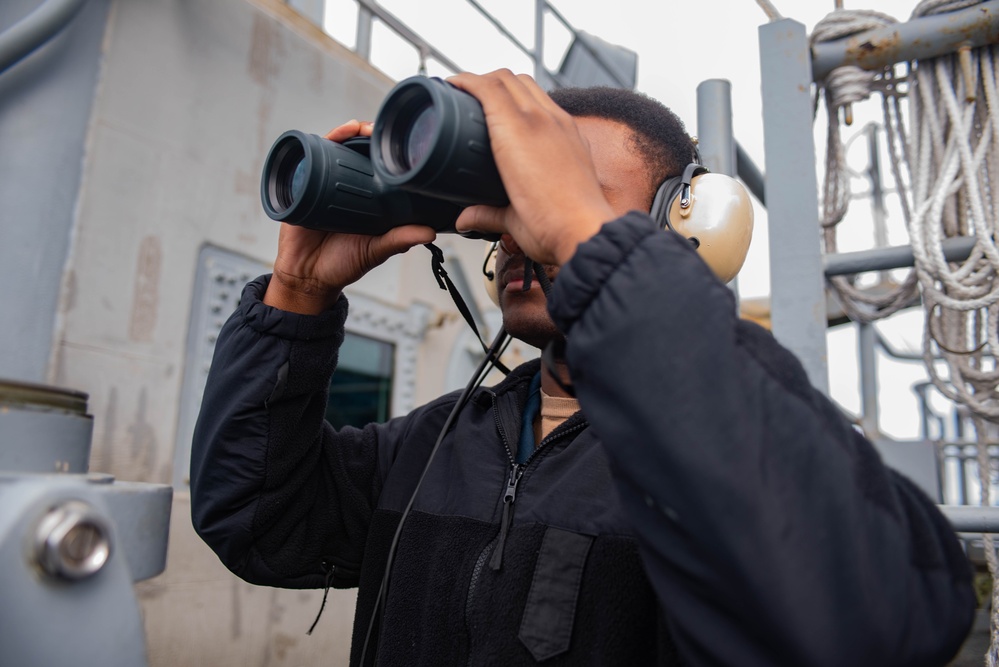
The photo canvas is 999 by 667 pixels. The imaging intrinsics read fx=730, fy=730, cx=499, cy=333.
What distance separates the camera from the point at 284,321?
Answer: 899 millimetres

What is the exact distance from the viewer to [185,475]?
1.71 m

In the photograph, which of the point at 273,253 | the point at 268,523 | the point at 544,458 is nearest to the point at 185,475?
the point at 273,253

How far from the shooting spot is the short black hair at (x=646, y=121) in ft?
3.24

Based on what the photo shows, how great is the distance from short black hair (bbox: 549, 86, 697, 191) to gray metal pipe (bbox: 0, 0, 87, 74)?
106 cm

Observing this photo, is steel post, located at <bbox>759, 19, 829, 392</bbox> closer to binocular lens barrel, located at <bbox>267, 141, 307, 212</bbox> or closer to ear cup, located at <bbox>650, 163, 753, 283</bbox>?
ear cup, located at <bbox>650, 163, 753, 283</bbox>

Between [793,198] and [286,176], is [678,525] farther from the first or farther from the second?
[793,198]

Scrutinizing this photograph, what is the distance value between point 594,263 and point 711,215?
388 mm

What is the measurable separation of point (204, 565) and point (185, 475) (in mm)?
216

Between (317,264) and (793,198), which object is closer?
(317,264)

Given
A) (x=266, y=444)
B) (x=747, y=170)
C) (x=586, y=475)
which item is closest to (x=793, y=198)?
(x=747, y=170)

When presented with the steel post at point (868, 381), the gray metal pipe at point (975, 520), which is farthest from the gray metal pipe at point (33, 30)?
the steel post at point (868, 381)

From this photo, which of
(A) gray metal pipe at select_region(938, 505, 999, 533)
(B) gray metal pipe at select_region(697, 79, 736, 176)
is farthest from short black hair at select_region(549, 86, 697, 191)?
(A) gray metal pipe at select_region(938, 505, 999, 533)

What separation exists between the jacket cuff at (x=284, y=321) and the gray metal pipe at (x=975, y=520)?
0.77 meters

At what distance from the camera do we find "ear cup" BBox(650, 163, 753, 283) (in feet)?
2.88
